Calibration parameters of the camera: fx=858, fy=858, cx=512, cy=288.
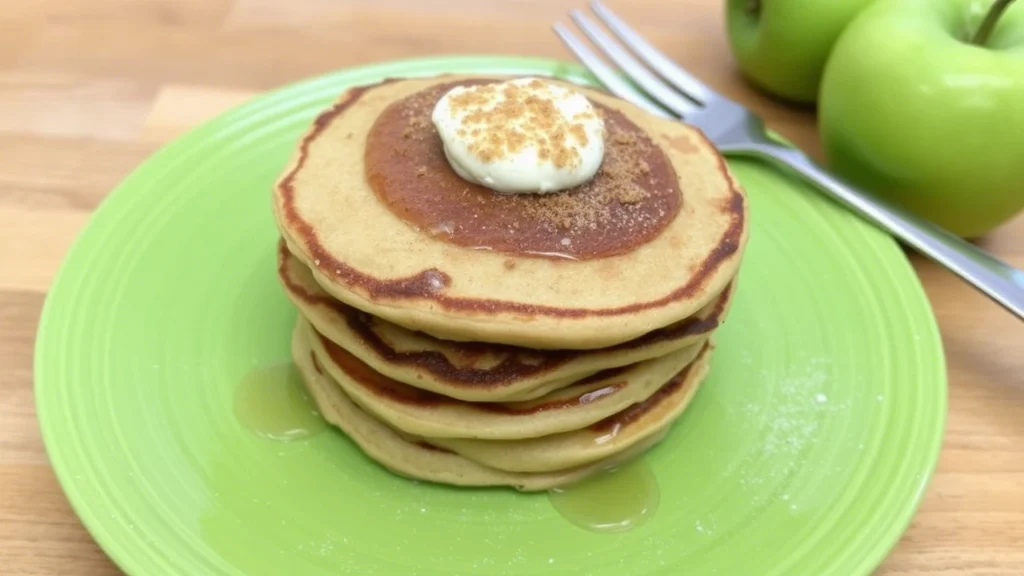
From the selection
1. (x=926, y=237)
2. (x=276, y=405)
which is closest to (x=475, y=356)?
(x=276, y=405)

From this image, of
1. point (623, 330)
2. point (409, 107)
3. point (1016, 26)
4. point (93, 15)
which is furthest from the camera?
point (93, 15)

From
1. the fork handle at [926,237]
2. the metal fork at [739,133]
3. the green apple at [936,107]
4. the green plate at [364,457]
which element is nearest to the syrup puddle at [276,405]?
the green plate at [364,457]

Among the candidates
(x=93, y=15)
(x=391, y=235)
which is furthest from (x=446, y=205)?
(x=93, y=15)

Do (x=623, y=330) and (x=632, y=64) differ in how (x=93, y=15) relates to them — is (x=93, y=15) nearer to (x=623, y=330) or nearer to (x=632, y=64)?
(x=632, y=64)

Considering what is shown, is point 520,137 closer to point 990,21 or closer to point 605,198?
point 605,198

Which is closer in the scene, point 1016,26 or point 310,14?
point 1016,26

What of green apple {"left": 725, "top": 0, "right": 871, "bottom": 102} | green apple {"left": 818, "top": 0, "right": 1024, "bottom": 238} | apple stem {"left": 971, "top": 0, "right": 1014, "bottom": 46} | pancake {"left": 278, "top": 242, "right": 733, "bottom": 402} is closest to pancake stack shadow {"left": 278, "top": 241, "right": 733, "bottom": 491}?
pancake {"left": 278, "top": 242, "right": 733, "bottom": 402}
